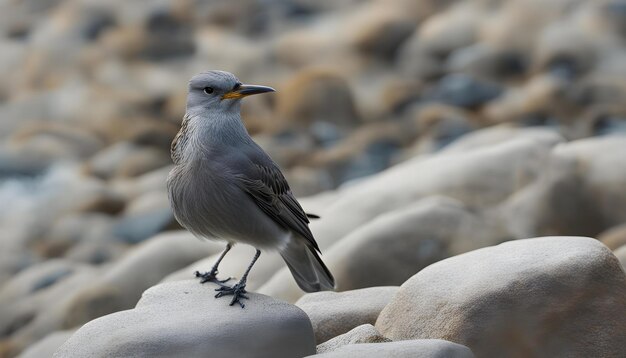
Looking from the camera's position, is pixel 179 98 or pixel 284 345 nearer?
pixel 284 345

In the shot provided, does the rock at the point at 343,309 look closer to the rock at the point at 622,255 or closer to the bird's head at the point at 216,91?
the bird's head at the point at 216,91

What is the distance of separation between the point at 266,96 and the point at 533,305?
8105 mm

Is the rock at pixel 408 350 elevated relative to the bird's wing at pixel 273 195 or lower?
lower

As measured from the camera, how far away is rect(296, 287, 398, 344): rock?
4.92m

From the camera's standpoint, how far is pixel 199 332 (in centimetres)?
411

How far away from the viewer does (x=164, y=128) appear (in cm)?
1116

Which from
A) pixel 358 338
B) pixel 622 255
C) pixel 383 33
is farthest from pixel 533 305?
pixel 383 33

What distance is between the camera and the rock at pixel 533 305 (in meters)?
4.30

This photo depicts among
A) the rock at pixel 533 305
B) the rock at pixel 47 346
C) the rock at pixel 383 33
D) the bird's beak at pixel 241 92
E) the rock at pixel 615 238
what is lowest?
the rock at pixel 615 238

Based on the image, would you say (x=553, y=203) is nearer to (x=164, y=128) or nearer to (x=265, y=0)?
(x=164, y=128)

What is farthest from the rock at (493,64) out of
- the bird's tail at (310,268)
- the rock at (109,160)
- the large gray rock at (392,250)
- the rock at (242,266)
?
the bird's tail at (310,268)

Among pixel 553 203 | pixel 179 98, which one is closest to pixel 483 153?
pixel 553 203

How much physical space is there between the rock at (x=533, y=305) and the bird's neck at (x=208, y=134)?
3.49ft

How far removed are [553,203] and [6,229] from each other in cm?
493
